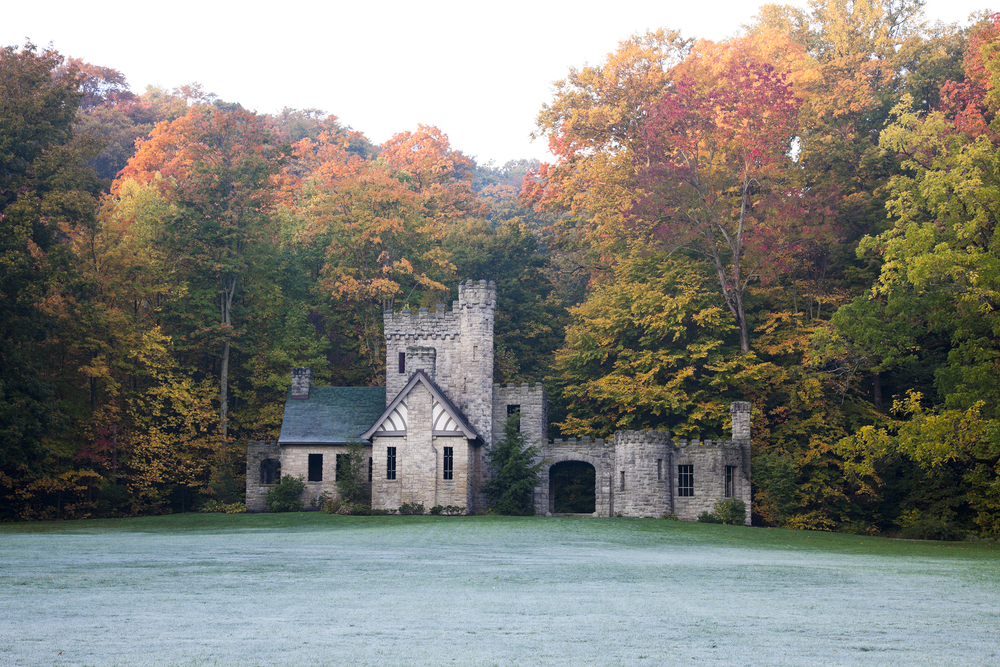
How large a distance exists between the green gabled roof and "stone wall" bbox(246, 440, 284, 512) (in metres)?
1.14

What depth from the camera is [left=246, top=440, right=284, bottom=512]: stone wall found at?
139 feet

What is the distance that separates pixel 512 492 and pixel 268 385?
43.1 feet

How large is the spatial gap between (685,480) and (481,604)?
2781cm

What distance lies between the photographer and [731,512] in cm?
3797

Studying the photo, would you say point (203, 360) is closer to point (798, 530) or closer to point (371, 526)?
point (371, 526)

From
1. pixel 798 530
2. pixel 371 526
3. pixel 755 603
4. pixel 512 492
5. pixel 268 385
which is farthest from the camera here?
pixel 268 385

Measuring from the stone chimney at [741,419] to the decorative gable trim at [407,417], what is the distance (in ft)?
33.9

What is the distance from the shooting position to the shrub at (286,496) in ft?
135

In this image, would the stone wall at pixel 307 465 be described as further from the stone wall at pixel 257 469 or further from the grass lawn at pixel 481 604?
the grass lawn at pixel 481 604

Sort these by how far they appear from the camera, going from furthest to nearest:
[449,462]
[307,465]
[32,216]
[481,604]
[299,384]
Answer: [299,384]
[307,465]
[449,462]
[32,216]
[481,604]

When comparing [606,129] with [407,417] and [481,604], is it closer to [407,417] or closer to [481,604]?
[407,417]

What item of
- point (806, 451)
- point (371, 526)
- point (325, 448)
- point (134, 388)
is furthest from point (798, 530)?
point (134, 388)

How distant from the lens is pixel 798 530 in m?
35.9

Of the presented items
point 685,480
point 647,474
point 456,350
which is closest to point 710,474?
point 685,480
